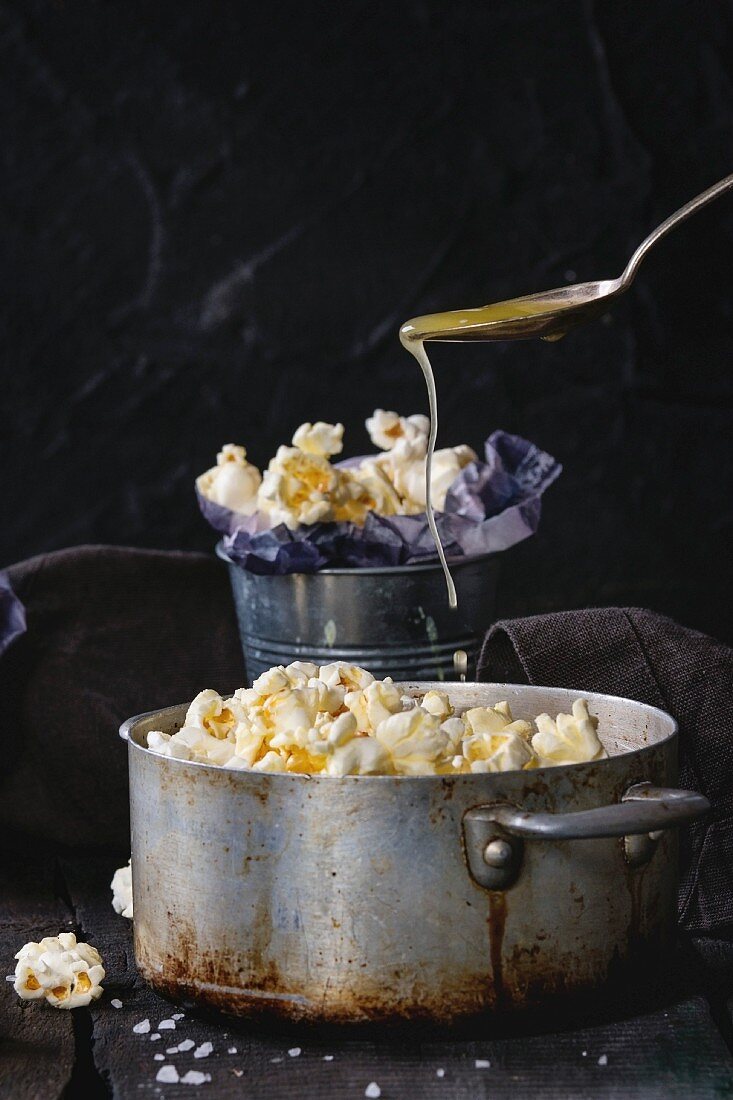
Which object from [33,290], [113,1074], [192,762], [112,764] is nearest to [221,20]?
[33,290]

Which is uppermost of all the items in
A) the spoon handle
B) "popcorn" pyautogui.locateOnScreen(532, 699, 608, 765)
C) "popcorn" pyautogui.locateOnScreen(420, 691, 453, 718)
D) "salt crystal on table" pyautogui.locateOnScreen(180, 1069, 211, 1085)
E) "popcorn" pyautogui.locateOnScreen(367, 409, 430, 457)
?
the spoon handle

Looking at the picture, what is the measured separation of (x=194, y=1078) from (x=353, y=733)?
0.93ft

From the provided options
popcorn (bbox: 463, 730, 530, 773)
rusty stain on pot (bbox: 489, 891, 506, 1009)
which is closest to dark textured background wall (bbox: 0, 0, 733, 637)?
popcorn (bbox: 463, 730, 530, 773)

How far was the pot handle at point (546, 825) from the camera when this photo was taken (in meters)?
0.92

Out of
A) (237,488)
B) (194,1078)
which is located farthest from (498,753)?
(237,488)

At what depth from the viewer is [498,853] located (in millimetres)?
940

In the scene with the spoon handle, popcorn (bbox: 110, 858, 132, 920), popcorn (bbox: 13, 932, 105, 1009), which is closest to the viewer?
popcorn (bbox: 13, 932, 105, 1009)

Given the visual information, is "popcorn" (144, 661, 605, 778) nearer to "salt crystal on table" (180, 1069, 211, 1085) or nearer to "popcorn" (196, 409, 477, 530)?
"salt crystal on table" (180, 1069, 211, 1085)

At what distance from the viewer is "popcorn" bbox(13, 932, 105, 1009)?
1124 mm

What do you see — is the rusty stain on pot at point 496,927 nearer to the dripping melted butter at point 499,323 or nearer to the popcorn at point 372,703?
the popcorn at point 372,703

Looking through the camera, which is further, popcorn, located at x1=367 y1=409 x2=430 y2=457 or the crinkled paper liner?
popcorn, located at x1=367 y1=409 x2=430 y2=457

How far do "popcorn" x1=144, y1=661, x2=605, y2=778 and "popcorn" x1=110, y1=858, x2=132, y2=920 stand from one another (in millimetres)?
251

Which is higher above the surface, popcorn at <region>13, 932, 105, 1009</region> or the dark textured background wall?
the dark textured background wall

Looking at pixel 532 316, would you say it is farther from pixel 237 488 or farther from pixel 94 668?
pixel 94 668
